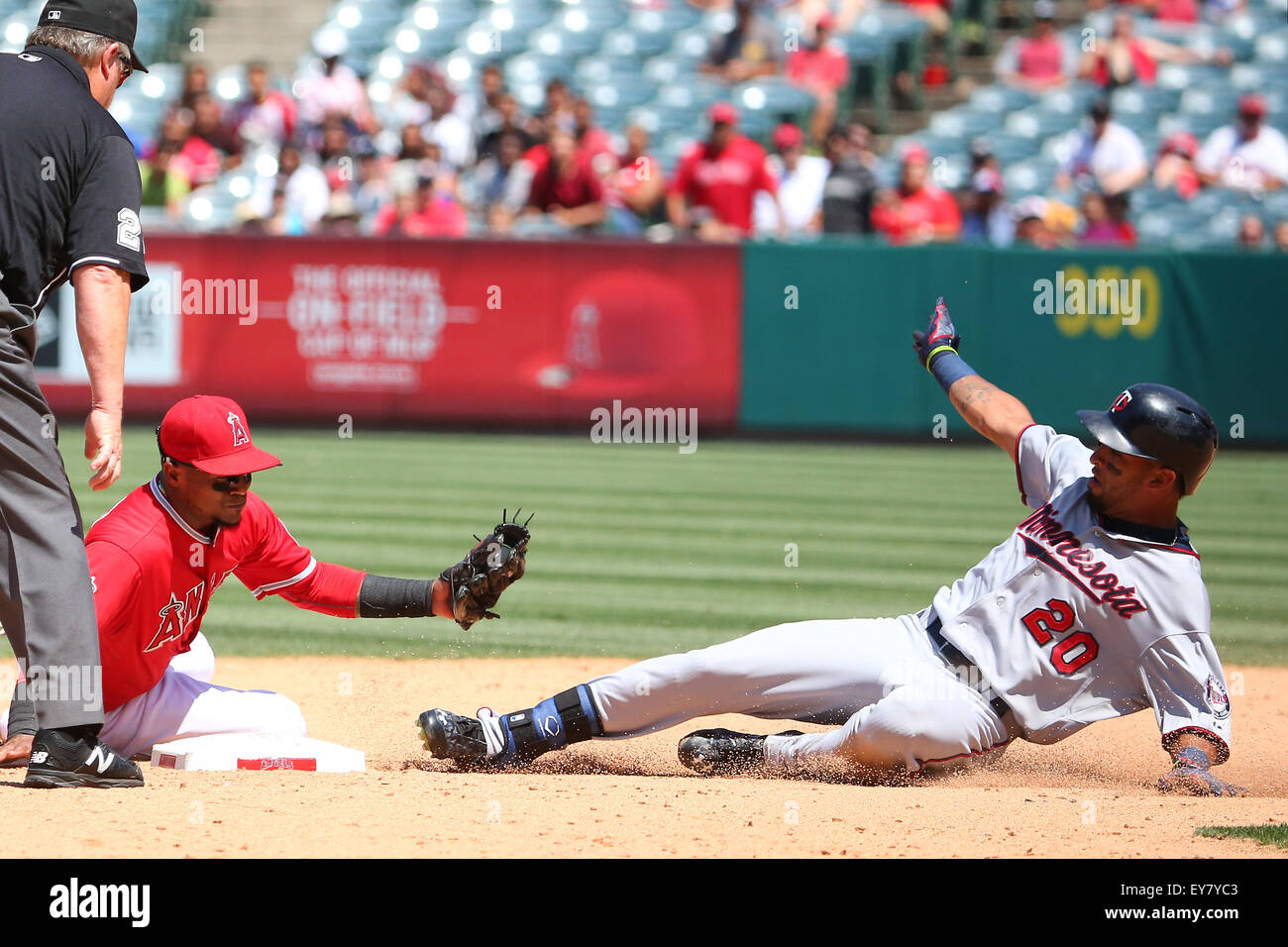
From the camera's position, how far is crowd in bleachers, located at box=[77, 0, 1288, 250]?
14.4m

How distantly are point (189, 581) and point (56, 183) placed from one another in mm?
1118

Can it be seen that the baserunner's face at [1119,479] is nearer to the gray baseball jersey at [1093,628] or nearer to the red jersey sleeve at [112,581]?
the gray baseball jersey at [1093,628]

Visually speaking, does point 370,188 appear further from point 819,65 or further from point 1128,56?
point 1128,56

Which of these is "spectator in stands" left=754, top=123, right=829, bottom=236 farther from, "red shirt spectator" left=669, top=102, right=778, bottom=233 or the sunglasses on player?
the sunglasses on player

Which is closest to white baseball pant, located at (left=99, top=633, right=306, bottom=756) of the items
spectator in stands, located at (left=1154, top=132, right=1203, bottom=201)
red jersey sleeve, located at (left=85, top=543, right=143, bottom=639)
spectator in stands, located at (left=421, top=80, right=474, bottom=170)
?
red jersey sleeve, located at (left=85, top=543, right=143, bottom=639)

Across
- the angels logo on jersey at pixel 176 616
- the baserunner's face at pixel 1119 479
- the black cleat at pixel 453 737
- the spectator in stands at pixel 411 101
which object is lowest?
the black cleat at pixel 453 737

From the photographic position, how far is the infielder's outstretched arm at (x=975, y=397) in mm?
4910

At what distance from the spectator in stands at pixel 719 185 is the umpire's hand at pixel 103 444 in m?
10.6

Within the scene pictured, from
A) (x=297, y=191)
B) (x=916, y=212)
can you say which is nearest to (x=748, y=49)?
(x=916, y=212)

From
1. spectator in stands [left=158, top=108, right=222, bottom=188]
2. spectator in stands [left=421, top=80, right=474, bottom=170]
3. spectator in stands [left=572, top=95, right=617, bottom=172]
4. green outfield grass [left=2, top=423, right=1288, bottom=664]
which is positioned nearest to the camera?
green outfield grass [left=2, top=423, right=1288, bottom=664]

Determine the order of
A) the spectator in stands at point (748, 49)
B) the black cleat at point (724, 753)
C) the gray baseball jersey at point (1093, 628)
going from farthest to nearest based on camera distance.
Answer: the spectator in stands at point (748, 49)
the black cleat at point (724, 753)
the gray baseball jersey at point (1093, 628)

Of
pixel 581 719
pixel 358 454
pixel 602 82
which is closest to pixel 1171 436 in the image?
pixel 581 719

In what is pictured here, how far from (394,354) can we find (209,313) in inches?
61.0

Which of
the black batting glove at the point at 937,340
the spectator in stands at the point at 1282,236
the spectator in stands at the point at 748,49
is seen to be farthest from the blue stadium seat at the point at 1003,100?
the black batting glove at the point at 937,340
